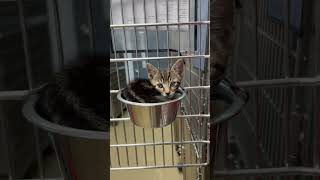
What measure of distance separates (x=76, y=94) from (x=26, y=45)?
10 cm

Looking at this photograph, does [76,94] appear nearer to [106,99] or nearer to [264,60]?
[106,99]

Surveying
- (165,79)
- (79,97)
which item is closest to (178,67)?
(165,79)

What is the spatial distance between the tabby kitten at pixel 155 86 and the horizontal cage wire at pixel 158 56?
13mm

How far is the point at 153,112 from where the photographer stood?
0.65m

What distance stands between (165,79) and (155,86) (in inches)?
0.8

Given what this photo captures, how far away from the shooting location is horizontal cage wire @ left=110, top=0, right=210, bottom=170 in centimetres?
65

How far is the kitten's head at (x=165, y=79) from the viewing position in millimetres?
647

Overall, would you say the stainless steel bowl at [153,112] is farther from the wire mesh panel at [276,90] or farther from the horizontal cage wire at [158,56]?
the wire mesh panel at [276,90]

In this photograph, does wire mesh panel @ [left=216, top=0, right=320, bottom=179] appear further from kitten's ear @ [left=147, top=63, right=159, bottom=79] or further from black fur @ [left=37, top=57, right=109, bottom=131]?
black fur @ [left=37, top=57, right=109, bottom=131]

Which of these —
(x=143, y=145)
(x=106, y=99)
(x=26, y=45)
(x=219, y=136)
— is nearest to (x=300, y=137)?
(x=219, y=136)

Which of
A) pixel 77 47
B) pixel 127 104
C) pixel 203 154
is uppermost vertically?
pixel 77 47

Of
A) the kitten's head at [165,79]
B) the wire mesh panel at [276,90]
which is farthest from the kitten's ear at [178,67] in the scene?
the wire mesh panel at [276,90]

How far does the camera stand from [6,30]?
0.58m

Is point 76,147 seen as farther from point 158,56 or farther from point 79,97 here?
point 158,56
